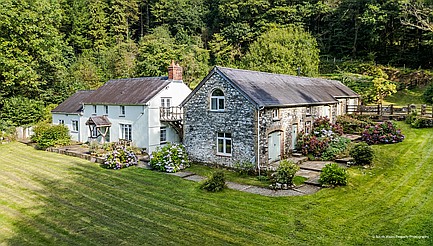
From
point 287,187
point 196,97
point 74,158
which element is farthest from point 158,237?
point 74,158

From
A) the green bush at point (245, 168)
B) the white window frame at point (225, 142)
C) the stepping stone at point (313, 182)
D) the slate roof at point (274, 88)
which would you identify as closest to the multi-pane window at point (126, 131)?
the slate roof at point (274, 88)

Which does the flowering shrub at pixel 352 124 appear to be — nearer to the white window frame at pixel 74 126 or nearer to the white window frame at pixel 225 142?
the white window frame at pixel 225 142

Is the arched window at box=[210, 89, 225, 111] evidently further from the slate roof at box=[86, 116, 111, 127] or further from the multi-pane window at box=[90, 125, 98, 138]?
the multi-pane window at box=[90, 125, 98, 138]

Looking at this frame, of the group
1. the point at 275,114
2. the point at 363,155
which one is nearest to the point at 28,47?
the point at 275,114

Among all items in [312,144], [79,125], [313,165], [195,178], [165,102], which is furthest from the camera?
[79,125]

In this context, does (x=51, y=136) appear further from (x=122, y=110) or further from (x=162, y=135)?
(x=162, y=135)

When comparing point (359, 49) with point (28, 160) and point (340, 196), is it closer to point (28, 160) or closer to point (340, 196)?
point (340, 196)
